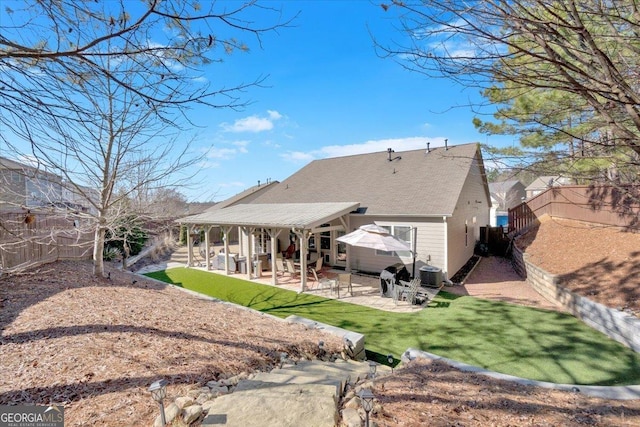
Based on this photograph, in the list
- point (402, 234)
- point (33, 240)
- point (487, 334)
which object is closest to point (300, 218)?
point (402, 234)

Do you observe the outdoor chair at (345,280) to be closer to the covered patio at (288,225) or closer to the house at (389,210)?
the covered patio at (288,225)

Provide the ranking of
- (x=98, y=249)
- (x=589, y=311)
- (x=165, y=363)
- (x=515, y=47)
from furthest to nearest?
(x=98, y=249), (x=589, y=311), (x=165, y=363), (x=515, y=47)

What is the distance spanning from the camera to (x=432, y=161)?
50.2ft

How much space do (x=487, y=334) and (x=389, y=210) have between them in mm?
6540

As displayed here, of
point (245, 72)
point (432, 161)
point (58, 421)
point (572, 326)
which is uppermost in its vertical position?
point (432, 161)

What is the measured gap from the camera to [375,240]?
10148mm

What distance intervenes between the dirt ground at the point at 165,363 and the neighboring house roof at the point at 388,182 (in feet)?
20.7

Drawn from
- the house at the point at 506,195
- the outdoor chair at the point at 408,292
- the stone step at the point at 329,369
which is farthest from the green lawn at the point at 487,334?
the house at the point at 506,195

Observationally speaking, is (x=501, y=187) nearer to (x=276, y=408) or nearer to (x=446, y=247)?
(x=446, y=247)

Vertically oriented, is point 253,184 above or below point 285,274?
above

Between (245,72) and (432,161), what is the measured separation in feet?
44.4

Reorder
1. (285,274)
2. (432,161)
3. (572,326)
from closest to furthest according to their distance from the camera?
(572,326), (285,274), (432,161)

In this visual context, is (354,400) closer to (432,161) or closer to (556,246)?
(556,246)

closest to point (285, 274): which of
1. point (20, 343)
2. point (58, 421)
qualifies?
point (20, 343)
